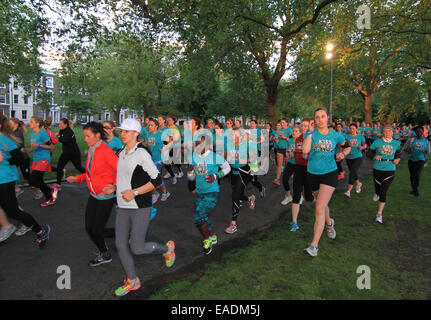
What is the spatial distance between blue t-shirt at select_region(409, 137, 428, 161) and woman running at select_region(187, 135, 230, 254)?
695 cm

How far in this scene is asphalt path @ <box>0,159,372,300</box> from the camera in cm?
335

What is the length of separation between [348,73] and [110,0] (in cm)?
2811

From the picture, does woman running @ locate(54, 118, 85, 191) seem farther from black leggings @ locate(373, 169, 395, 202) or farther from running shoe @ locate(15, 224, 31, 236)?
black leggings @ locate(373, 169, 395, 202)

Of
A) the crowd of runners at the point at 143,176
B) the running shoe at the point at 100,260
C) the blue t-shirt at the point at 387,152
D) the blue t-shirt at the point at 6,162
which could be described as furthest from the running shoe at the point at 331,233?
the blue t-shirt at the point at 6,162

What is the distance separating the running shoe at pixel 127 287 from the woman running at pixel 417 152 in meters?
8.34

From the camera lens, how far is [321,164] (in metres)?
4.38

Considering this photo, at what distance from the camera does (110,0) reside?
12.3 metres

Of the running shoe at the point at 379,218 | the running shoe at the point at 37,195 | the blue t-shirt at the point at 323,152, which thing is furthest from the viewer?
the running shoe at the point at 37,195

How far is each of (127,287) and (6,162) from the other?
2.76m

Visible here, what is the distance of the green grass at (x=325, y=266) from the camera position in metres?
3.26

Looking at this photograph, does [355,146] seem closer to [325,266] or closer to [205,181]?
[325,266]

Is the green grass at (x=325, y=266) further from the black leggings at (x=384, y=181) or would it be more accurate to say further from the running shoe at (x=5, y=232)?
the running shoe at (x=5, y=232)
